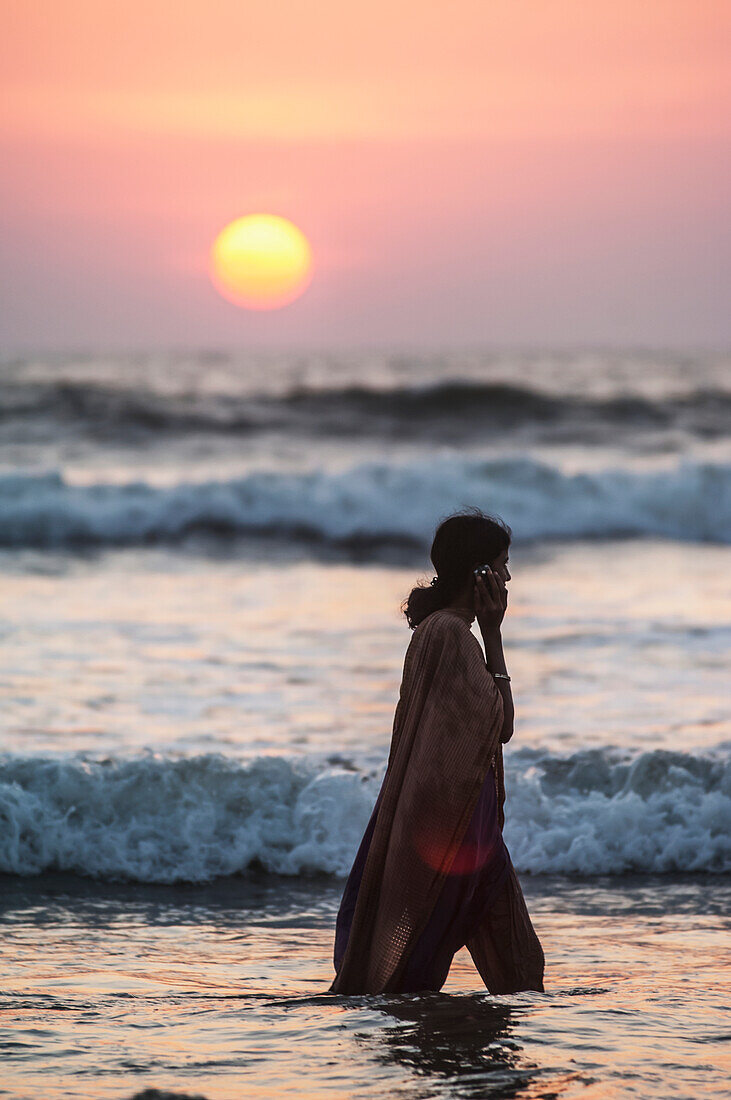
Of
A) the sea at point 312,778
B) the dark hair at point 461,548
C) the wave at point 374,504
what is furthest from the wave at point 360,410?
the dark hair at point 461,548

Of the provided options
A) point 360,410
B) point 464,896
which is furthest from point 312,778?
point 360,410

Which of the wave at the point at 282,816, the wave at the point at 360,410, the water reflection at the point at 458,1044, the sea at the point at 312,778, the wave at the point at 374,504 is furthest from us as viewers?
the wave at the point at 360,410

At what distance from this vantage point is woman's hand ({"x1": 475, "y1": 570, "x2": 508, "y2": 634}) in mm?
3783

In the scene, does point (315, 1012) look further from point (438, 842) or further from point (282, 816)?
point (282, 816)

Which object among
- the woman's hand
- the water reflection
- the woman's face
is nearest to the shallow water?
the water reflection

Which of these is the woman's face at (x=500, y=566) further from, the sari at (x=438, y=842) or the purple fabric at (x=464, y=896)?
the purple fabric at (x=464, y=896)

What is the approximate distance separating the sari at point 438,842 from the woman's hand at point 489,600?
0.20ft

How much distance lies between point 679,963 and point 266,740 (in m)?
3.49

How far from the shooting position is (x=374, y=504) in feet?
71.2

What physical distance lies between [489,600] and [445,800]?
1.84 ft

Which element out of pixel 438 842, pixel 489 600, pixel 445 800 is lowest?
pixel 438 842

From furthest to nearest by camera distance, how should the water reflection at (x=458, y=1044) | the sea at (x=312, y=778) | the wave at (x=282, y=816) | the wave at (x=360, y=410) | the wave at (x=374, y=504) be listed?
the wave at (x=360, y=410)
the wave at (x=374, y=504)
the wave at (x=282, y=816)
the sea at (x=312, y=778)
the water reflection at (x=458, y=1044)

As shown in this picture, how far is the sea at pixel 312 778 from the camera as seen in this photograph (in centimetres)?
370

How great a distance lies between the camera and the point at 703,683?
9688mm
